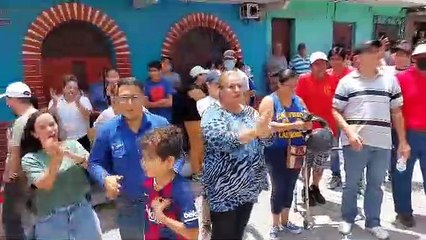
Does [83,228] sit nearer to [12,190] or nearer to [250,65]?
[12,190]

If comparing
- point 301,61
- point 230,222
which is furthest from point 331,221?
point 301,61

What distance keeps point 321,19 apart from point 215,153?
7996 mm

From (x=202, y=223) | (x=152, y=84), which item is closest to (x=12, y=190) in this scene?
(x=202, y=223)

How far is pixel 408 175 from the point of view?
5090 mm

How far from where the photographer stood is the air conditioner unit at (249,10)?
9070mm

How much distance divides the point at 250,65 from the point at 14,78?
13.4 feet

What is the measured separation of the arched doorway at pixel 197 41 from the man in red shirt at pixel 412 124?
428 centimetres

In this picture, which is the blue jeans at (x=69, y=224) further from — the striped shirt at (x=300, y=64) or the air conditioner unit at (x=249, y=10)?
the striped shirt at (x=300, y=64)

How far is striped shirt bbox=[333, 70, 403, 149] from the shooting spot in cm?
446

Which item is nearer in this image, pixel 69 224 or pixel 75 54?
pixel 69 224

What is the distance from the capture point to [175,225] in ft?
8.39

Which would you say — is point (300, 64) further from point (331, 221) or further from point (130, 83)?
point (130, 83)

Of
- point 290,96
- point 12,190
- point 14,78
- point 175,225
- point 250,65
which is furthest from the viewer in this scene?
point 250,65

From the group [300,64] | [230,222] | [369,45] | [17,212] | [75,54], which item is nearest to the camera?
[230,222]
